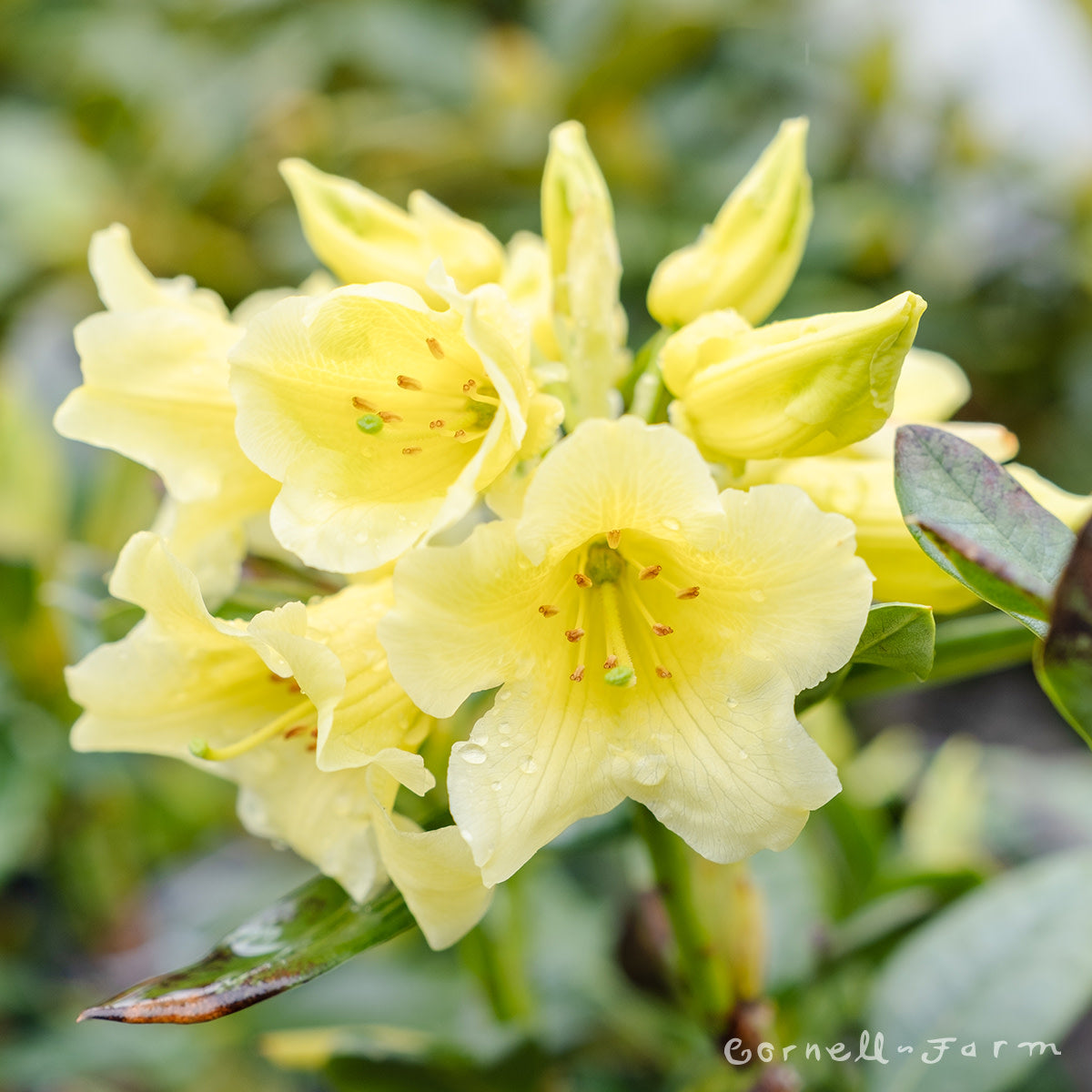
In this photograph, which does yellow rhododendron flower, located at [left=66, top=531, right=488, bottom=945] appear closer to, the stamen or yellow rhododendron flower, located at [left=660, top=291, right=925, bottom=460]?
the stamen

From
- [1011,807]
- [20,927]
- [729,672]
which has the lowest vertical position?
[20,927]

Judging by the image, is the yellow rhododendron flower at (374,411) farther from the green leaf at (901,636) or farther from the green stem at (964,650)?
the green stem at (964,650)

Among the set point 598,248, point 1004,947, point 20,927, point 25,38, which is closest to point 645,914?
point 1004,947

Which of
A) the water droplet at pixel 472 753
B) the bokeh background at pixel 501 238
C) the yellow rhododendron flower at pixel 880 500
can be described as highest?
the yellow rhododendron flower at pixel 880 500

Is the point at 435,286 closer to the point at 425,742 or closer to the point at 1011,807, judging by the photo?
the point at 425,742

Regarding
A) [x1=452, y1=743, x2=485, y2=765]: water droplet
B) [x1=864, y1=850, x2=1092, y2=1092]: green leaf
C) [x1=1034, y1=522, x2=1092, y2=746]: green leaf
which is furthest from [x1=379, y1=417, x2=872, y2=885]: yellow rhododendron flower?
[x1=864, y1=850, x2=1092, y2=1092]: green leaf

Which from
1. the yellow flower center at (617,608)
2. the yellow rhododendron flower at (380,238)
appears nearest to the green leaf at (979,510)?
the yellow flower center at (617,608)
